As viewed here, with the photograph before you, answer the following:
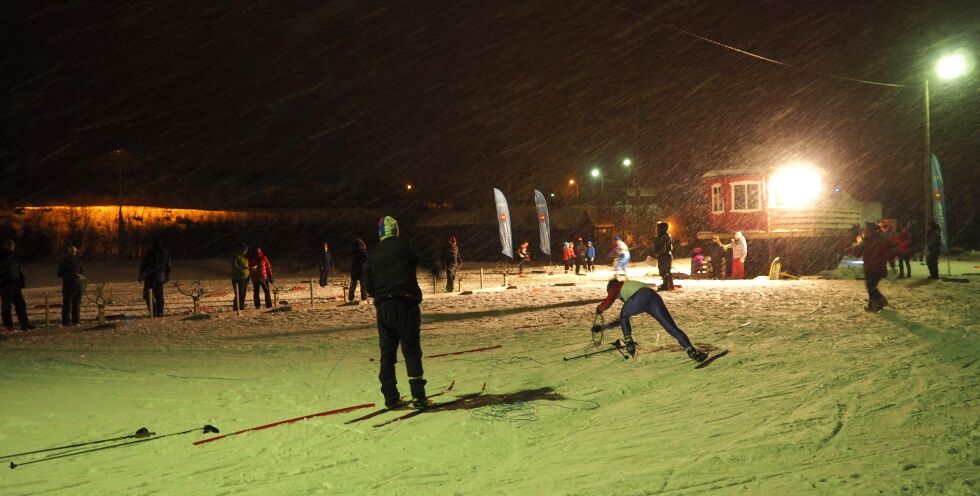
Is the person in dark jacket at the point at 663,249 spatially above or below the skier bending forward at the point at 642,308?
above

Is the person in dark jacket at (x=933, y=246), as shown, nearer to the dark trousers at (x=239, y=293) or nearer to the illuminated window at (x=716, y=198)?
the illuminated window at (x=716, y=198)

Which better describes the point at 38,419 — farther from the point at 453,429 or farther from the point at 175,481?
the point at 453,429

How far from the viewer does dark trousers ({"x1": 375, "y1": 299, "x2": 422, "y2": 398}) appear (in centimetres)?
586

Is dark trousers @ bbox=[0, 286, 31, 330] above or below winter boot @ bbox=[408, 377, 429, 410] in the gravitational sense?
above

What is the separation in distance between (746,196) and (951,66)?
9.34 m

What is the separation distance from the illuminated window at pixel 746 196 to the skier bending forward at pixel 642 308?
65.4 ft

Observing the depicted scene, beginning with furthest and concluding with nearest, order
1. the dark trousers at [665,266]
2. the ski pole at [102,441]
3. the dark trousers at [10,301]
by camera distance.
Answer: the dark trousers at [665,266]
the dark trousers at [10,301]
the ski pole at [102,441]

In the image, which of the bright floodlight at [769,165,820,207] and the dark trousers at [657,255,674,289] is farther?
the bright floodlight at [769,165,820,207]

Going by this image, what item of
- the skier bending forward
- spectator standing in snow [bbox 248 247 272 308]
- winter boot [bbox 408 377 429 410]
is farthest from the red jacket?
winter boot [bbox 408 377 429 410]

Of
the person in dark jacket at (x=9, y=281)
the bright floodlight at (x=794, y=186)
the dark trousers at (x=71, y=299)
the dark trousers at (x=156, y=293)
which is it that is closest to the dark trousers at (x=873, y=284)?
the dark trousers at (x=156, y=293)

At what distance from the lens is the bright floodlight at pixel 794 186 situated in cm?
2523

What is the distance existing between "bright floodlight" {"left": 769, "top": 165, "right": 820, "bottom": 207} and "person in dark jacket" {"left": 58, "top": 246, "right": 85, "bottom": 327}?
23.3m

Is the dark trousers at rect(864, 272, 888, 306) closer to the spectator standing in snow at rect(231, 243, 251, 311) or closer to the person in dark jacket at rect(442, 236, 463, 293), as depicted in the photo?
the person in dark jacket at rect(442, 236, 463, 293)

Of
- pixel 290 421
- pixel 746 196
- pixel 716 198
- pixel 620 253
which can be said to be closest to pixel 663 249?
pixel 620 253
